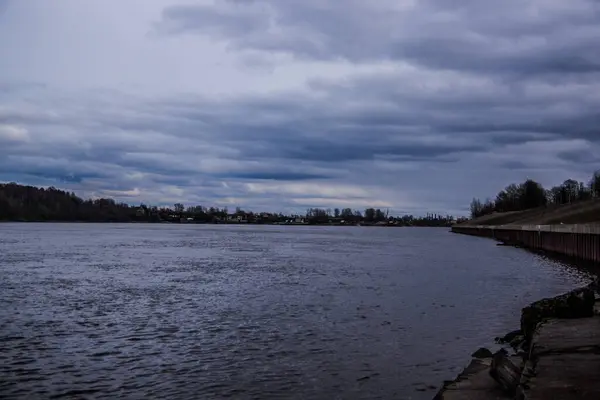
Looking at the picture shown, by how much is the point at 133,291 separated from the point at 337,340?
14270 millimetres

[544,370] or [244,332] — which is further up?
[544,370]

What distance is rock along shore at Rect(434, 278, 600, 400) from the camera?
1060cm

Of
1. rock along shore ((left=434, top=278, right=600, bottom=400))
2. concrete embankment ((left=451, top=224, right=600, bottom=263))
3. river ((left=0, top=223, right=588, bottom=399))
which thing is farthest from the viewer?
concrete embankment ((left=451, top=224, right=600, bottom=263))

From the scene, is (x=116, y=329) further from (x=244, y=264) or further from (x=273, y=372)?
(x=244, y=264)

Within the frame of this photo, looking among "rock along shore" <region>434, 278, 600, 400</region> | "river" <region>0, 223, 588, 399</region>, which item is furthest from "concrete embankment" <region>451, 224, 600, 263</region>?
"rock along shore" <region>434, 278, 600, 400</region>

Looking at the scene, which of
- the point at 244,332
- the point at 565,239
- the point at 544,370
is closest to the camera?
the point at 544,370

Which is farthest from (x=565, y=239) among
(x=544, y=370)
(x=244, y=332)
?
(x=544, y=370)

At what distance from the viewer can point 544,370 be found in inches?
467

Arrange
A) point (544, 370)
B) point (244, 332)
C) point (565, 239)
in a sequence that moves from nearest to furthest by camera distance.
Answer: point (544, 370) < point (244, 332) < point (565, 239)

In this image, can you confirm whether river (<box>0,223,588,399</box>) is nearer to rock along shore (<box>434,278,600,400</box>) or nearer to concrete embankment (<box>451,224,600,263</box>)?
rock along shore (<box>434,278,600,400</box>)

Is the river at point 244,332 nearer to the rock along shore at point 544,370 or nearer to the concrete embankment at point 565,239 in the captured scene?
→ the rock along shore at point 544,370

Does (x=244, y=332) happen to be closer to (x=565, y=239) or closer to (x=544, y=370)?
(x=544, y=370)

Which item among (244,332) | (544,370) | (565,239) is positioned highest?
(565,239)

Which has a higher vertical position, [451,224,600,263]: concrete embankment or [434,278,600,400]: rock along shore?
[451,224,600,263]: concrete embankment
